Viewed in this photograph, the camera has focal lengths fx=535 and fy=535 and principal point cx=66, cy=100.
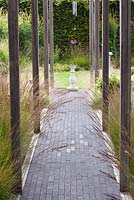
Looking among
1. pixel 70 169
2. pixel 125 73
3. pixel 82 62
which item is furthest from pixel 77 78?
pixel 125 73

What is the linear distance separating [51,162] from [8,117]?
3.35 ft

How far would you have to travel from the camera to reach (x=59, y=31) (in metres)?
17.1

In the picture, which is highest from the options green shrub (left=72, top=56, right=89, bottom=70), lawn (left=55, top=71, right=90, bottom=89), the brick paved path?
green shrub (left=72, top=56, right=89, bottom=70)

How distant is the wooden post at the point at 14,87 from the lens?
396 cm

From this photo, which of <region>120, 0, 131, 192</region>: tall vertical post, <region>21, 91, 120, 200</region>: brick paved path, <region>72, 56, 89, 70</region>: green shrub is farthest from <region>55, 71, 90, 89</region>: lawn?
<region>120, 0, 131, 192</region>: tall vertical post

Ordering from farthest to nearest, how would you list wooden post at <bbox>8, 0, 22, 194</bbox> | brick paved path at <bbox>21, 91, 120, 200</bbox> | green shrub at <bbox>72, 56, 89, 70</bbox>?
green shrub at <bbox>72, 56, 89, 70</bbox>
brick paved path at <bbox>21, 91, 120, 200</bbox>
wooden post at <bbox>8, 0, 22, 194</bbox>

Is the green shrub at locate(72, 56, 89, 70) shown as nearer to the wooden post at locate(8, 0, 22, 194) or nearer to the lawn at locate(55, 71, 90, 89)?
the lawn at locate(55, 71, 90, 89)

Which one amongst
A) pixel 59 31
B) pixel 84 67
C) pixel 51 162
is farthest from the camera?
pixel 59 31

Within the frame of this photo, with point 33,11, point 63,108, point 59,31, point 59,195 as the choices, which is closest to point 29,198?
point 59,195

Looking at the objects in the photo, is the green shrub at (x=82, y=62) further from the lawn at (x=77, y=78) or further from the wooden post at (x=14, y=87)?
the wooden post at (x=14, y=87)

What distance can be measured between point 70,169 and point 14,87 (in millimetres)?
1191

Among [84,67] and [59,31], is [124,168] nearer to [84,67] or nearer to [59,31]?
[84,67]

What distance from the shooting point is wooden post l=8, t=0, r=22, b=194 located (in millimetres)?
3965

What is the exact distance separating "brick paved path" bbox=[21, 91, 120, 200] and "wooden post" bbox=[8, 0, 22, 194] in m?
0.28
